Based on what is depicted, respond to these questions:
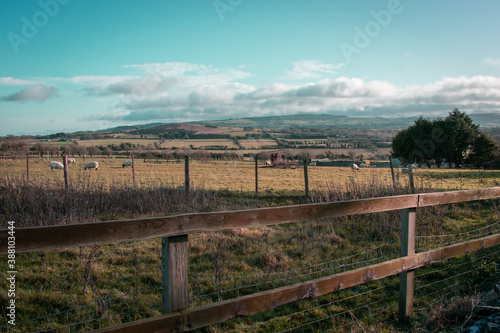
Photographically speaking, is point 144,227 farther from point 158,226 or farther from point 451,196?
point 451,196

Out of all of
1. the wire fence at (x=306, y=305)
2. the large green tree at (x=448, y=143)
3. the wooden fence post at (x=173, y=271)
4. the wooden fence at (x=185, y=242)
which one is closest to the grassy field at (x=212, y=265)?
the wire fence at (x=306, y=305)

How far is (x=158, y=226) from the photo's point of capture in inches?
89.4

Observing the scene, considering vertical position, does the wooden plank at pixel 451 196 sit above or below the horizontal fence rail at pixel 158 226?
below

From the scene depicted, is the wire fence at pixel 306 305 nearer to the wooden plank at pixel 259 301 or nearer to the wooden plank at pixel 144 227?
the wooden plank at pixel 259 301

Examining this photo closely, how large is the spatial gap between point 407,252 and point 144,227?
9.90 ft

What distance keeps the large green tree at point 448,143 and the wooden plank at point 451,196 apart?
157 ft

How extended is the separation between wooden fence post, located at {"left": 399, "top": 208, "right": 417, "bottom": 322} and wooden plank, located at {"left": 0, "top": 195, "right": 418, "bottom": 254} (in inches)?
45.4

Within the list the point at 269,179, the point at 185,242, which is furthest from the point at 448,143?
the point at 185,242

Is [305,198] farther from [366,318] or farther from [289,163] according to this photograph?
[289,163]

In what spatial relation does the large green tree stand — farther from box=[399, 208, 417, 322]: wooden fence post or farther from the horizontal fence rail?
the horizontal fence rail

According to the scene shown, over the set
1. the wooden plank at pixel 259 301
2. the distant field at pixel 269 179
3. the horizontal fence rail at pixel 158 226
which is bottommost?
the distant field at pixel 269 179

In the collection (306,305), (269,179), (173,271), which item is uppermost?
(173,271)

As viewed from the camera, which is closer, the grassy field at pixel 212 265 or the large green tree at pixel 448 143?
the grassy field at pixel 212 265

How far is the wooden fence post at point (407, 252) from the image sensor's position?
372cm
